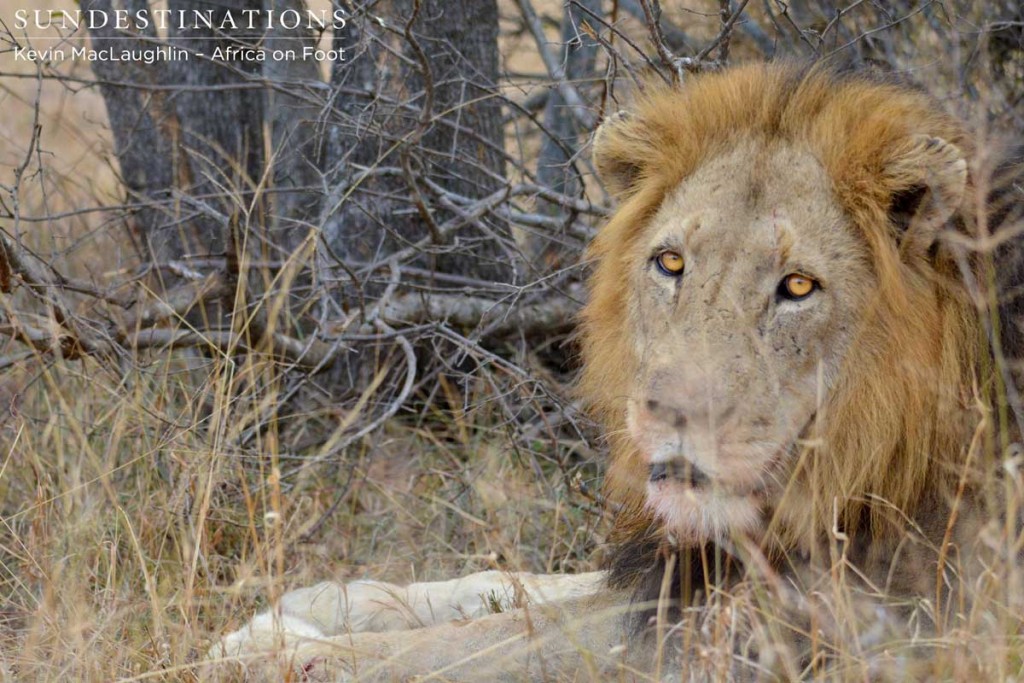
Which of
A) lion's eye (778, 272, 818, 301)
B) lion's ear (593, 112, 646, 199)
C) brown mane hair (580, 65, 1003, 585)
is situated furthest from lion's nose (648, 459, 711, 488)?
lion's ear (593, 112, 646, 199)

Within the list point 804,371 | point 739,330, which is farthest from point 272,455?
point 804,371

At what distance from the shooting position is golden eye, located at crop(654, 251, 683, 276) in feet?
10.00

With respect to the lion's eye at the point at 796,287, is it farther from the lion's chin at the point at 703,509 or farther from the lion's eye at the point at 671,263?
the lion's chin at the point at 703,509

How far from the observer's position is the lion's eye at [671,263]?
3.04 metres

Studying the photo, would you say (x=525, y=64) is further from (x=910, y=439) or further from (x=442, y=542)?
(x=910, y=439)

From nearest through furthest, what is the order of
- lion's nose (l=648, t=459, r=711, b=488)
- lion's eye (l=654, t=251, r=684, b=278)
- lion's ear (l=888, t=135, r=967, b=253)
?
1. lion's nose (l=648, t=459, r=711, b=488)
2. lion's ear (l=888, t=135, r=967, b=253)
3. lion's eye (l=654, t=251, r=684, b=278)

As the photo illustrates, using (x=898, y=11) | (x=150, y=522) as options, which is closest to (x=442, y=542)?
(x=150, y=522)

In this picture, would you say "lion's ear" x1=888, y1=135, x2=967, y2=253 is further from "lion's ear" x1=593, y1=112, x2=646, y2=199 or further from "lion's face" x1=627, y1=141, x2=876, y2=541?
"lion's ear" x1=593, y1=112, x2=646, y2=199

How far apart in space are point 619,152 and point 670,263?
0.46 meters

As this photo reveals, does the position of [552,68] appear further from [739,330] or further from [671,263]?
[739,330]

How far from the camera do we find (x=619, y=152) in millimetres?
3375

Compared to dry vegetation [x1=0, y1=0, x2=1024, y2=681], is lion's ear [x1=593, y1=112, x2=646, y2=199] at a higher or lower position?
higher

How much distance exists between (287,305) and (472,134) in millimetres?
1047

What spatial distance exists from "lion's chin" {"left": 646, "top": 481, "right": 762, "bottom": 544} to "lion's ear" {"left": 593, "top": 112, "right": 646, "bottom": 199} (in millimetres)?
1027
